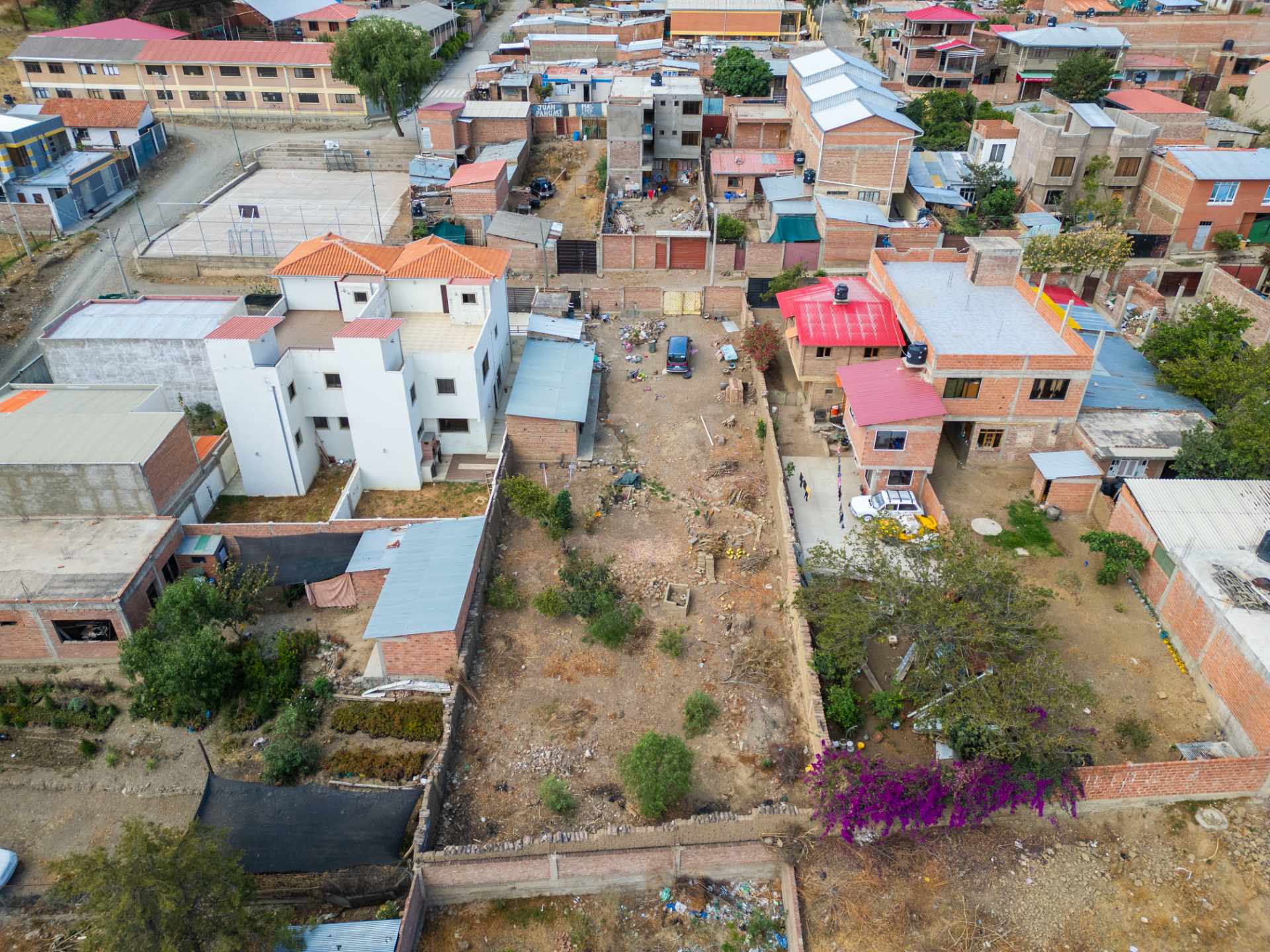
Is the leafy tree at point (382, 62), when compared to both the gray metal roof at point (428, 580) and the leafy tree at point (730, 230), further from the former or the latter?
the gray metal roof at point (428, 580)

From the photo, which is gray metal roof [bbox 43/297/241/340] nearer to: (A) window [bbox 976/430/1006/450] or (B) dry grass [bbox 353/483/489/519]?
(B) dry grass [bbox 353/483/489/519]

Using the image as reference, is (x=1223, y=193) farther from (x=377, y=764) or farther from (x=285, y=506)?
(x=377, y=764)

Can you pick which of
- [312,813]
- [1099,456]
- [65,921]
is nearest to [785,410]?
[1099,456]

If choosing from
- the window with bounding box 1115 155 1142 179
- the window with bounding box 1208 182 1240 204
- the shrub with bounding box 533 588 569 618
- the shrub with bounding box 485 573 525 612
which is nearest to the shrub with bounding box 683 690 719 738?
the shrub with bounding box 533 588 569 618

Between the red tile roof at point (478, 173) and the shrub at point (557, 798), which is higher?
the red tile roof at point (478, 173)

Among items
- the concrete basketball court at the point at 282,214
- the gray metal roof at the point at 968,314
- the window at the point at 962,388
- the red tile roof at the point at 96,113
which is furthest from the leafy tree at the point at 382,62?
the window at the point at 962,388

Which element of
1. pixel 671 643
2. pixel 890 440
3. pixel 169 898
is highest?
pixel 890 440

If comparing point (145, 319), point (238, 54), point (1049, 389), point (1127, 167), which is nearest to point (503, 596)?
point (1049, 389)
